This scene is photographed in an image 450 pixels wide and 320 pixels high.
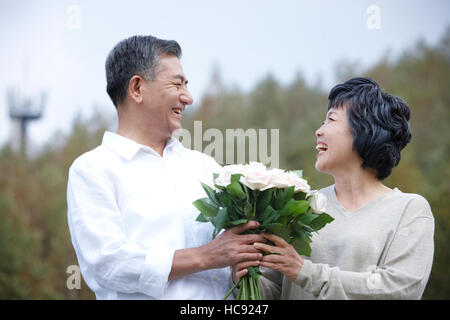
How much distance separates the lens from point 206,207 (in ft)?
7.95

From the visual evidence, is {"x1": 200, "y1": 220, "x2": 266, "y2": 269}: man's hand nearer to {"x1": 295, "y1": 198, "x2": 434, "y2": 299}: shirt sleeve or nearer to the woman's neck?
{"x1": 295, "y1": 198, "x2": 434, "y2": 299}: shirt sleeve

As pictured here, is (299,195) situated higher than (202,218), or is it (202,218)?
(299,195)

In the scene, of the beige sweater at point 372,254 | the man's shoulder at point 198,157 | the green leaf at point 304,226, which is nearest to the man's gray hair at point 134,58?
the man's shoulder at point 198,157

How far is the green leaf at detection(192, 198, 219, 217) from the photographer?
241 cm


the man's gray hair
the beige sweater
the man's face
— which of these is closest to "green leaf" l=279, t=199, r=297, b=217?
the beige sweater

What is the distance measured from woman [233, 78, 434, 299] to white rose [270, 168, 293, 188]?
276 mm

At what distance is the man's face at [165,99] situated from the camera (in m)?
2.73

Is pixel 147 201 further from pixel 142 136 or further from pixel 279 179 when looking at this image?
pixel 279 179

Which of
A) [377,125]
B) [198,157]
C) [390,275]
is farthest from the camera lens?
[198,157]

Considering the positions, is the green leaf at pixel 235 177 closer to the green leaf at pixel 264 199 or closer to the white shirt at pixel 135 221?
the green leaf at pixel 264 199

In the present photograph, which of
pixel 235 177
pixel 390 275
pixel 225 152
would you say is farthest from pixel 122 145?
pixel 225 152

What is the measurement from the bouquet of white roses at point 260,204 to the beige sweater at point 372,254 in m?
0.22

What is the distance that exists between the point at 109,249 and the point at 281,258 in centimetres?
81
